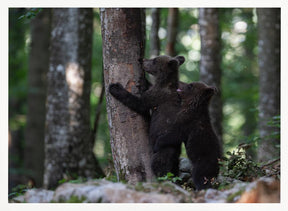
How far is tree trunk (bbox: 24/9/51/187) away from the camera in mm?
18541

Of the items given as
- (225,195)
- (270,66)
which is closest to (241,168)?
(225,195)

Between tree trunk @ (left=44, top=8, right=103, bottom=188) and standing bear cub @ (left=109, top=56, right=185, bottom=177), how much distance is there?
405cm

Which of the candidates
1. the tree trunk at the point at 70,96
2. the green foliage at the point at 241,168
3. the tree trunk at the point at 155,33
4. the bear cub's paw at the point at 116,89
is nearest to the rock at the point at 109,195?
the bear cub's paw at the point at 116,89

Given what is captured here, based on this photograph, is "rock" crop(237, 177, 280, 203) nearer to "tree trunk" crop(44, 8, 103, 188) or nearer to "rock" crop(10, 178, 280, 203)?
"rock" crop(10, 178, 280, 203)

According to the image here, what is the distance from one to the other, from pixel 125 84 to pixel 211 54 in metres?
6.45

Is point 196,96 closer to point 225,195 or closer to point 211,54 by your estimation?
point 225,195

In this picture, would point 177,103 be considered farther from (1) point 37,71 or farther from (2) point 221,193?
(1) point 37,71

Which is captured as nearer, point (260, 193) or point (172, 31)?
point (260, 193)

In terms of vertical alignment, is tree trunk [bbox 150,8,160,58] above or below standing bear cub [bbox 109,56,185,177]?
above

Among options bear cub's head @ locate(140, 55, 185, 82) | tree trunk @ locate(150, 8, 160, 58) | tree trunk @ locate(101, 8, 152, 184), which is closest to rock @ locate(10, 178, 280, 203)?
tree trunk @ locate(101, 8, 152, 184)

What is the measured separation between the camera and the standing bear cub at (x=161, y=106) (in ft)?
21.3

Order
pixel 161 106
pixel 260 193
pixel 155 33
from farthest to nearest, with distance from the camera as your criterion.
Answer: pixel 155 33, pixel 161 106, pixel 260 193

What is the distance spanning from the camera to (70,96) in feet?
35.5

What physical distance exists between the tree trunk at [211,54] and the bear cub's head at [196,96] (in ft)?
15.8
